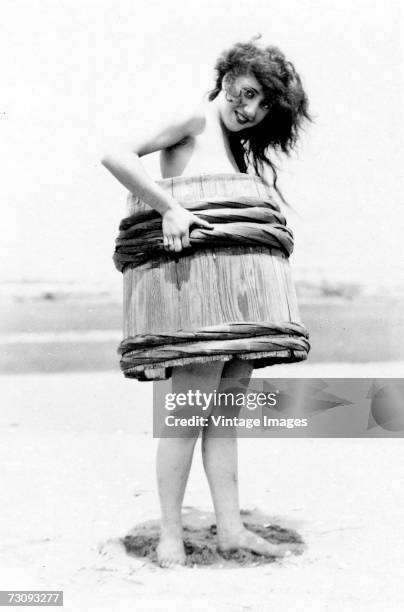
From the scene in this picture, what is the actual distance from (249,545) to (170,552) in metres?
0.29

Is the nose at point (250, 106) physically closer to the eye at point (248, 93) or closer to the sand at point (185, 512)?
the eye at point (248, 93)

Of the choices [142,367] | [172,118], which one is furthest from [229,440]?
[172,118]

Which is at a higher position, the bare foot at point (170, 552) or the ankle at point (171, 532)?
the ankle at point (171, 532)

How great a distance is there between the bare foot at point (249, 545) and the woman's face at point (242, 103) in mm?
1469

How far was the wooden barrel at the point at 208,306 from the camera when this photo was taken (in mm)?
2641

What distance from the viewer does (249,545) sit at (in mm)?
2932

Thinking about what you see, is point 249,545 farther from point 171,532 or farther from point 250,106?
point 250,106

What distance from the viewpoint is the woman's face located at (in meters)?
2.87

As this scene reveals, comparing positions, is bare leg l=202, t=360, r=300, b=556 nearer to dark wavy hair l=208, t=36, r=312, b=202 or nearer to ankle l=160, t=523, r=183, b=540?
ankle l=160, t=523, r=183, b=540

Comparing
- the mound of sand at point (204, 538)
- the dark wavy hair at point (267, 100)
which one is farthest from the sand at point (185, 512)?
the dark wavy hair at point (267, 100)

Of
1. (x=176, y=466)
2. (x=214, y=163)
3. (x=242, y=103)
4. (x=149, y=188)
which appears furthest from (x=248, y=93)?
(x=176, y=466)

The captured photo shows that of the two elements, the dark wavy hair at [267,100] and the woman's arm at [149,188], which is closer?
the woman's arm at [149,188]

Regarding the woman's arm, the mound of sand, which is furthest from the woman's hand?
the mound of sand

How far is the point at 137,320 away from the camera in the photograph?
279cm
